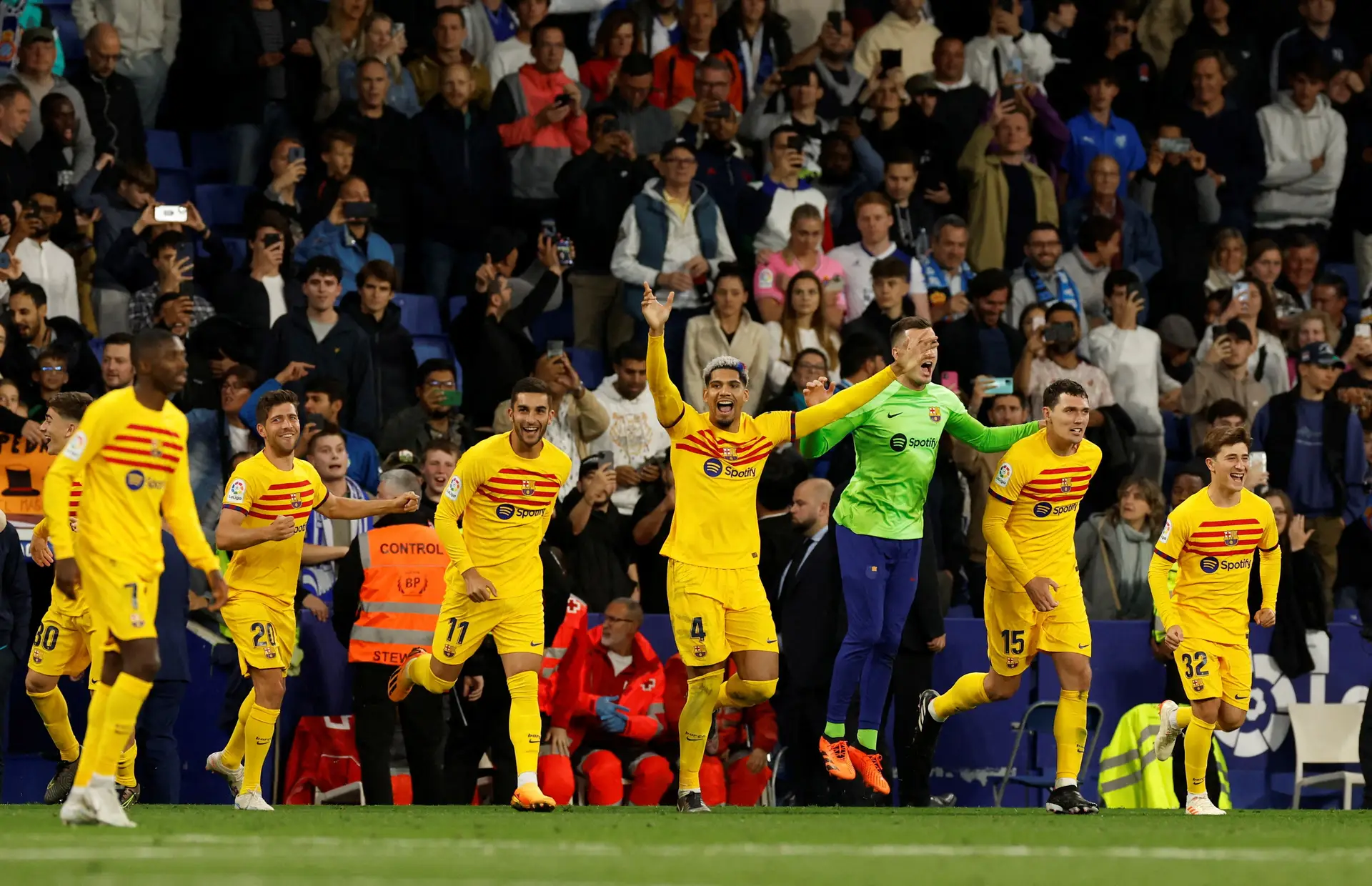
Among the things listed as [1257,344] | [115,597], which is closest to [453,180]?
[1257,344]

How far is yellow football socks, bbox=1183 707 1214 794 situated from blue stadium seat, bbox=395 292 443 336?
→ 7.65m

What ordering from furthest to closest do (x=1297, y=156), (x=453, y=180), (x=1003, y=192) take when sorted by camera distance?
(x=1297, y=156) < (x=1003, y=192) < (x=453, y=180)

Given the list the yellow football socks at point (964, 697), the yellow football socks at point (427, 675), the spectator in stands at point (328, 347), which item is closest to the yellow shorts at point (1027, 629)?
the yellow football socks at point (964, 697)

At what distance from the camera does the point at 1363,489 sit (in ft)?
56.0

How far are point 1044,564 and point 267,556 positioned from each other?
481cm

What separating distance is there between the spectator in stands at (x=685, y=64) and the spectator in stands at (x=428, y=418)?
490cm

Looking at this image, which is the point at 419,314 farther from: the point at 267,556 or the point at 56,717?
the point at 56,717

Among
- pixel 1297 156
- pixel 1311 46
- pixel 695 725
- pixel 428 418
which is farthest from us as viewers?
pixel 1311 46

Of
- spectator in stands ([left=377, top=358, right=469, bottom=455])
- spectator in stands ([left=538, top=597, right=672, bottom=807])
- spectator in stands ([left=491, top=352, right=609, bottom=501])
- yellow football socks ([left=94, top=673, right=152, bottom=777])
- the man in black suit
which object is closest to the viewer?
yellow football socks ([left=94, top=673, right=152, bottom=777])

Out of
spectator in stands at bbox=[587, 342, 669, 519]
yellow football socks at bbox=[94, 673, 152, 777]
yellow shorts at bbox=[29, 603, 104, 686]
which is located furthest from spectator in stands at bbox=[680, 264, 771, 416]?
yellow football socks at bbox=[94, 673, 152, 777]

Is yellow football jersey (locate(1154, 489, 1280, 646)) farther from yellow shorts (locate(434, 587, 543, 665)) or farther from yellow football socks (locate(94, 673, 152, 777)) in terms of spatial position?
yellow football socks (locate(94, 673, 152, 777))

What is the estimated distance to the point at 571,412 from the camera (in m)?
15.6

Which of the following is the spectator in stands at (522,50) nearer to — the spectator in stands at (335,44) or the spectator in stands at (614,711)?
the spectator in stands at (335,44)

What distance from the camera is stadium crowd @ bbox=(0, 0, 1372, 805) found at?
1400cm
